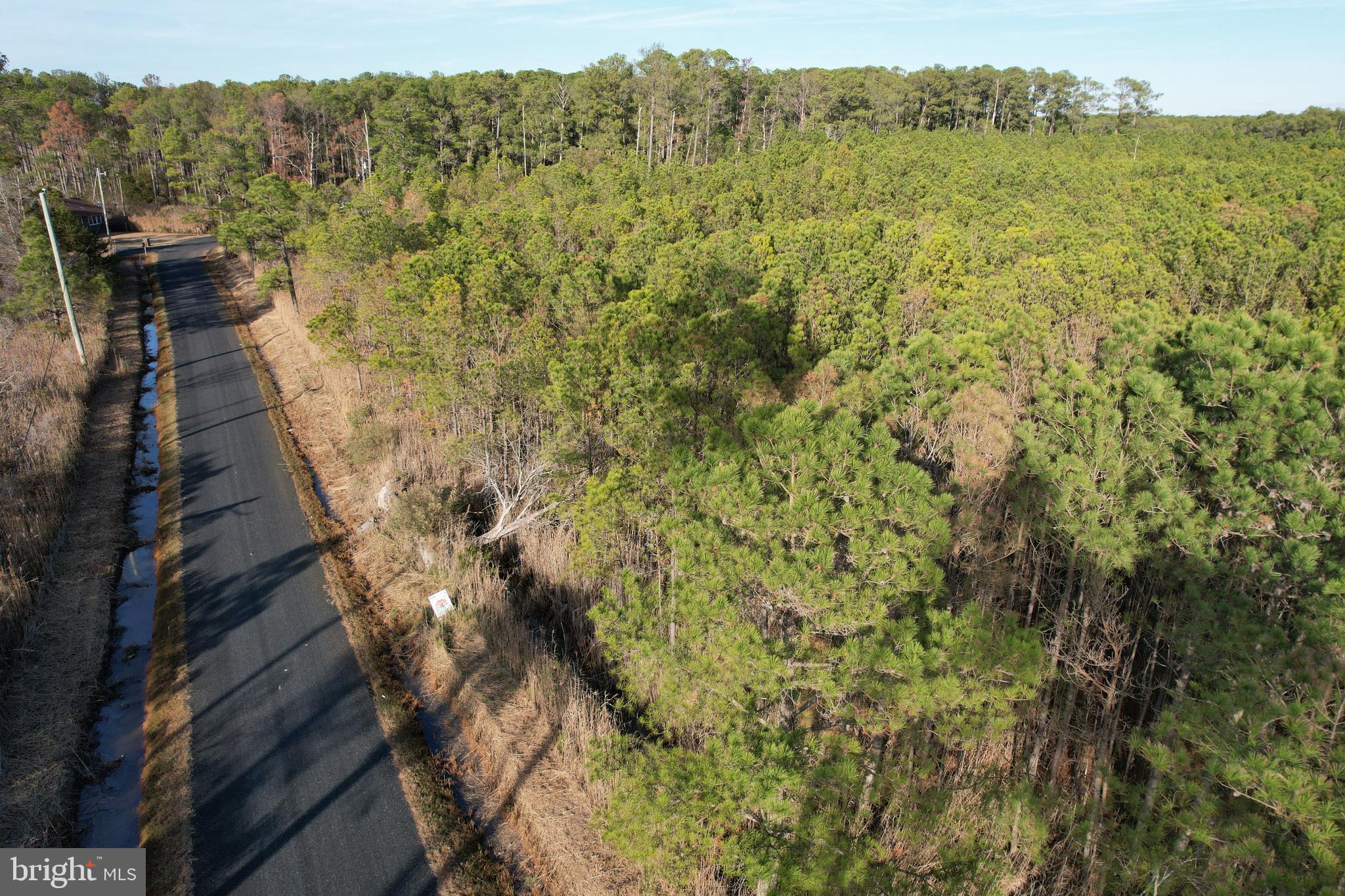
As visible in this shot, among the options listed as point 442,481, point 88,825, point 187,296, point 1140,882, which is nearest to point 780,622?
point 1140,882

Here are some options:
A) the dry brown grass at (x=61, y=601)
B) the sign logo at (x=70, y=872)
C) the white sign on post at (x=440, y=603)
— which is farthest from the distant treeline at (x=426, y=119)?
A: the sign logo at (x=70, y=872)

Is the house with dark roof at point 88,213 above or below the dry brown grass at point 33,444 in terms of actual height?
above

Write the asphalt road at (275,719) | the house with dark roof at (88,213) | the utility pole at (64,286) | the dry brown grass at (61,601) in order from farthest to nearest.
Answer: the house with dark roof at (88,213) → the utility pole at (64,286) → the dry brown grass at (61,601) → the asphalt road at (275,719)

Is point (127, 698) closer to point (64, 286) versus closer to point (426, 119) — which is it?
point (64, 286)

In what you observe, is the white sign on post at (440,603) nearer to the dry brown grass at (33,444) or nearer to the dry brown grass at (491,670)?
the dry brown grass at (491,670)

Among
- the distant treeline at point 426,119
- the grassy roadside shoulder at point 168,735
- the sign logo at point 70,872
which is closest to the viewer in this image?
the sign logo at point 70,872

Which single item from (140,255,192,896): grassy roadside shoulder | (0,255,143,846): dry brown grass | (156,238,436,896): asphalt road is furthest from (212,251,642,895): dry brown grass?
(0,255,143,846): dry brown grass

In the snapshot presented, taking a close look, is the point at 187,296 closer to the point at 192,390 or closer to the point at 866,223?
the point at 192,390
